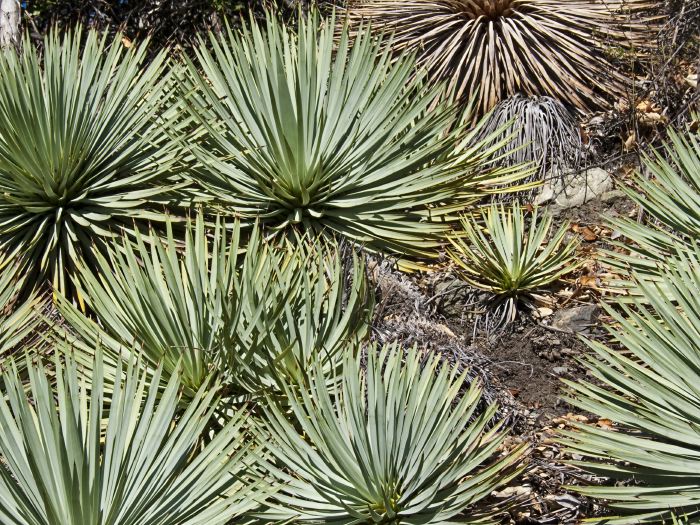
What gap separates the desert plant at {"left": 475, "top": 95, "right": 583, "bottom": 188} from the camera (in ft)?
21.6

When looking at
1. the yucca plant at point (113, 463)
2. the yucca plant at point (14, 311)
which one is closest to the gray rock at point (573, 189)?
the yucca plant at point (14, 311)

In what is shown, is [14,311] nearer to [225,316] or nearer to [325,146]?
[225,316]

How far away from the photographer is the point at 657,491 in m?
3.37

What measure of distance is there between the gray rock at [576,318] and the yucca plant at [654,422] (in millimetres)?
1318

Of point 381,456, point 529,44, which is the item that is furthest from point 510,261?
point 529,44

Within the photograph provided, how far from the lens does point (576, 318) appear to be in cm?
521

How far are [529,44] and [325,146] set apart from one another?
8.02ft

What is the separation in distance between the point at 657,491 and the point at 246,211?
8.87 feet

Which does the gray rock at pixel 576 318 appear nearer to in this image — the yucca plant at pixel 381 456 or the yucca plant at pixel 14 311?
the yucca plant at pixel 381 456

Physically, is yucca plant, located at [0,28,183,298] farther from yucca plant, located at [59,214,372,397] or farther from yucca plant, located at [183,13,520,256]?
yucca plant, located at [59,214,372,397]

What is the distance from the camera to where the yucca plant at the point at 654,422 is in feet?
11.0

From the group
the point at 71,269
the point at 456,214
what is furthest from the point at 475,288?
the point at 71,269

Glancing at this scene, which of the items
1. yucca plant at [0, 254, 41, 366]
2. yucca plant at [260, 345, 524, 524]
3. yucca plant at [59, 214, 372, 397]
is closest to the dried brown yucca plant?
yucca plant at [59, 214, 372, 397]

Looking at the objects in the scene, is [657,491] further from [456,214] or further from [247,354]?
[456,214]
